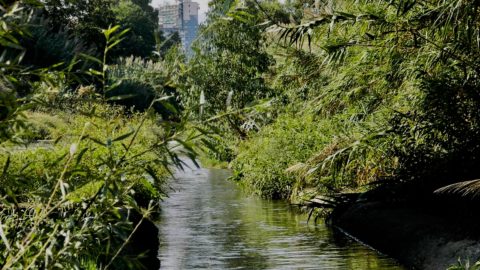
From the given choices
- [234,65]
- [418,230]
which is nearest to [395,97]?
[418,230]

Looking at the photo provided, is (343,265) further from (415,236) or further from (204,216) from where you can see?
(204,216)

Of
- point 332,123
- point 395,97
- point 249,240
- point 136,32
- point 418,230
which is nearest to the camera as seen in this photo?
point 418,230

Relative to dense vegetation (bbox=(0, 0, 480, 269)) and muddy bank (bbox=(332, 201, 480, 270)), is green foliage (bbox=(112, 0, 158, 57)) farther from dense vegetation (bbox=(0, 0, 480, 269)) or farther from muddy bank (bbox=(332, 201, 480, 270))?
muddy bank (bbox=(332, 201, 480, 270))

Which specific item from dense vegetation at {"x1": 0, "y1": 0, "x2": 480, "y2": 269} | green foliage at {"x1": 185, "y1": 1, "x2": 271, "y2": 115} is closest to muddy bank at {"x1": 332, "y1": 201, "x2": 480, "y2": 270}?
dense vegetation at {"x1": 0, "y1": 0, "x2": 480, "y2": 269}

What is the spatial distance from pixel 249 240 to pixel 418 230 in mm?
2509

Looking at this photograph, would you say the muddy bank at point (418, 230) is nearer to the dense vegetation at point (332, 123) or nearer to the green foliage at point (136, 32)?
the dense vegetation at point (332, 123)

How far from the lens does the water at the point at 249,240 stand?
9.27 meters

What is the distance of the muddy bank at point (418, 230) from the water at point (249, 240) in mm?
202

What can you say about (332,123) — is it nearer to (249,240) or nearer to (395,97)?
(395,97)

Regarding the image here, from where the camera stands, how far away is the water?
9266 mm

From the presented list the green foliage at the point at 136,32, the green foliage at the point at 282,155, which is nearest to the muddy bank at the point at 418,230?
the green foliage at the point at 282,155


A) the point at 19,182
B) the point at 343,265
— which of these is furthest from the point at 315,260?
the point at 19,182

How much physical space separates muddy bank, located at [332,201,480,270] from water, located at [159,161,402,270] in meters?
0.20

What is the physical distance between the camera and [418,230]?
9289 mm
